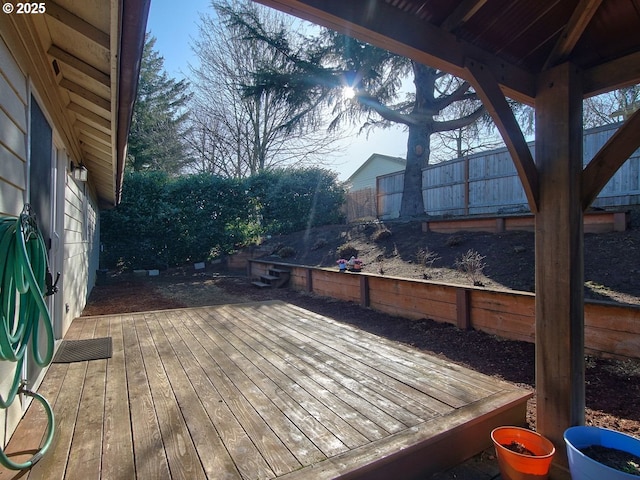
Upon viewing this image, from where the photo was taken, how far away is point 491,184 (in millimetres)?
7488

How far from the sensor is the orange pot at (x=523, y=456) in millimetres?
1449

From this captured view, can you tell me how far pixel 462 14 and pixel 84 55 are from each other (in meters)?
2.13

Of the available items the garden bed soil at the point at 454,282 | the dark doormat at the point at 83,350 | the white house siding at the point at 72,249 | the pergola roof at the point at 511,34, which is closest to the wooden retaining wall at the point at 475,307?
the garden bed soil at the point at 454,282

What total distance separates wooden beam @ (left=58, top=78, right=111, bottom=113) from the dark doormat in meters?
1.96

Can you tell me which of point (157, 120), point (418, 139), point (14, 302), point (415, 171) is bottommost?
point (14, 302)

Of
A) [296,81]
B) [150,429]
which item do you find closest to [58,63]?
[150,429]

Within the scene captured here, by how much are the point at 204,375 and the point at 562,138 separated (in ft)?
8.00

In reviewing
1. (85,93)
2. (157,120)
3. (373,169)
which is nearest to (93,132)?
(85,93)

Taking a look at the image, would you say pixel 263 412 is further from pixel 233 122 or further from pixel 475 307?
pixel 233 122

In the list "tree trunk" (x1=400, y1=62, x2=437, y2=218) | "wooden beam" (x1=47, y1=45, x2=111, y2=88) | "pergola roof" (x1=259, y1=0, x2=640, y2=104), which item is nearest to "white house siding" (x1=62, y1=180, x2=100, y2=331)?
"wooden beam" (x1=47, y1=45, x2=111, y2=88)

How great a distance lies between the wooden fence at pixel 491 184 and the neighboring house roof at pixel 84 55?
22.3 feet

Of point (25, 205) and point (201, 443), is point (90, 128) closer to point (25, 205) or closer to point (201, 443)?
point (25, 205)

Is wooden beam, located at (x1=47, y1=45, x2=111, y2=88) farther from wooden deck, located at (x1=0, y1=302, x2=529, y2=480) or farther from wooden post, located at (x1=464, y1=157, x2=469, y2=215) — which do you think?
wooden post, located at (x1=464, y1=157, x2=469, y2=215)

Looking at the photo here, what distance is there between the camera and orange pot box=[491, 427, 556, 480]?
57.1 inches
